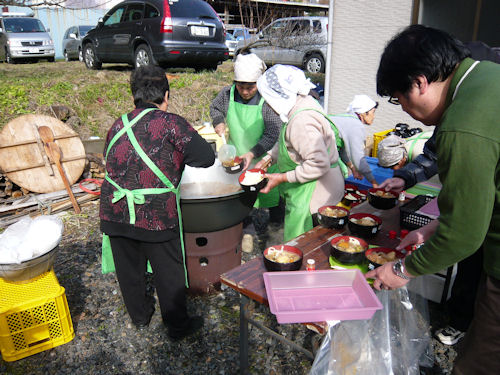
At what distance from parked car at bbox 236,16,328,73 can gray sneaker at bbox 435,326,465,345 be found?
10841 mm

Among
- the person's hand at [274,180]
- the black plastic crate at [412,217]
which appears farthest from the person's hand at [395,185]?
the person's hand at [274,180]

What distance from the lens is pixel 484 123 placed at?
105cm

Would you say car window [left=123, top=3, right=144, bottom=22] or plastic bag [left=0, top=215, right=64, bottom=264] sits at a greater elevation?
car window [left=123, top=3, right=144, bottom=22]

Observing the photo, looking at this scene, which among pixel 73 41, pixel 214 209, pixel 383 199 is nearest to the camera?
pixel 383 199

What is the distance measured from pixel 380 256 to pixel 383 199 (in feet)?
2.40

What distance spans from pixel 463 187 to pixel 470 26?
7.37 meters

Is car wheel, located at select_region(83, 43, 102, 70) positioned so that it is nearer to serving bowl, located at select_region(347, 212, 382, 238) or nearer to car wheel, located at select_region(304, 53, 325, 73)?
car wheel, located at select_region(304, 53, 325, 73)

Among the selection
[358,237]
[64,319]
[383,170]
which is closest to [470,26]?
[383,170]

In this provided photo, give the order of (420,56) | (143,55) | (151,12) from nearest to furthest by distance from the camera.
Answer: (420,56)
(151,12)
(143,55)

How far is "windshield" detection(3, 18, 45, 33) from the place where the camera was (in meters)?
13.2

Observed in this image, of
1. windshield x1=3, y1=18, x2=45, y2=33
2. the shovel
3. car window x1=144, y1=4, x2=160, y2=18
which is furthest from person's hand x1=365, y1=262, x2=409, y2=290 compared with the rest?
windshield x1=3, y1=18, x2=45, y2=33

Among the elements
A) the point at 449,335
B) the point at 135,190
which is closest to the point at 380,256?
the point at 449,335

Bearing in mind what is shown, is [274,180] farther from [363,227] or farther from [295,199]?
[363,227]

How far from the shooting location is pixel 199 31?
9.13 metres
